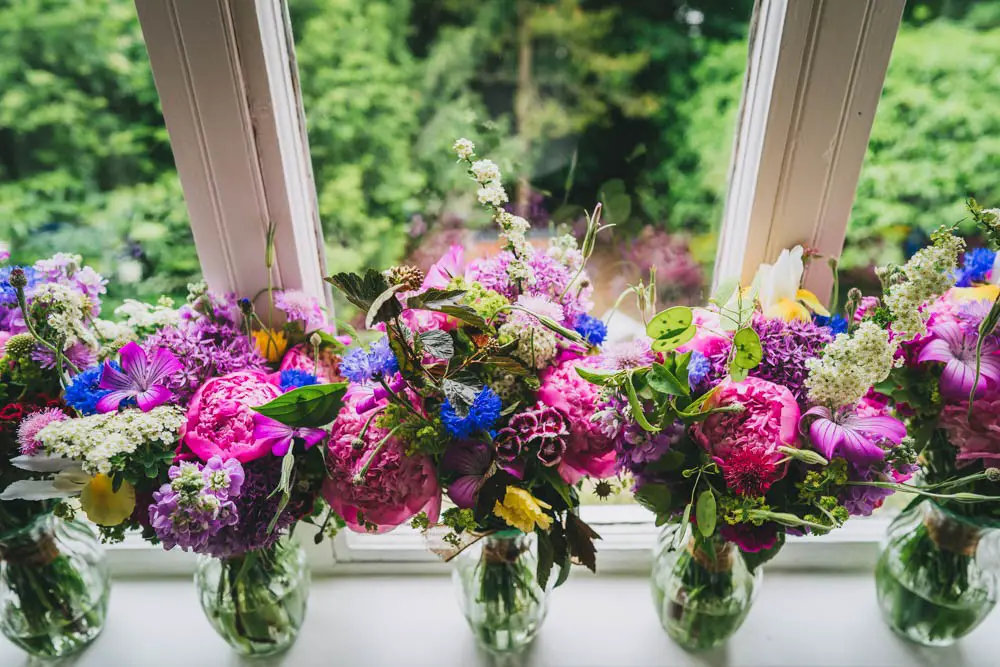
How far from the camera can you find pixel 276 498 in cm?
79

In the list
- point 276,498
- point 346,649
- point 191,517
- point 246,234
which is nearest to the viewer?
A: point 191,517

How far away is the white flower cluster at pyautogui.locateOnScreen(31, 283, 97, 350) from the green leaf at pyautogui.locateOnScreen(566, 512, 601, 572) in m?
0.62

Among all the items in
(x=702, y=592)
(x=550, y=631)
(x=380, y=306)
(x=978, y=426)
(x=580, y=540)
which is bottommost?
(x=550, y=631)

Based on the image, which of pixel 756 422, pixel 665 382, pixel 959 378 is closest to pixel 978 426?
pixel 959 378

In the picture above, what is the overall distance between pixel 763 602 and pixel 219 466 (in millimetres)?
851

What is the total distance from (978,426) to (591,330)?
1.53ft

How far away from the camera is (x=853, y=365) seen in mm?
706

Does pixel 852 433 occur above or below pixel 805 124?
below

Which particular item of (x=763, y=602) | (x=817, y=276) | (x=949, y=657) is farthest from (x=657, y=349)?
(x=949, y=657)

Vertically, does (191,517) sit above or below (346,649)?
above

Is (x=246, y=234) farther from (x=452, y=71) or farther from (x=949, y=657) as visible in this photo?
(x=949, y=657)

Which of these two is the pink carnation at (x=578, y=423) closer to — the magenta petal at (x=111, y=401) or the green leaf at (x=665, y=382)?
the green leaf at (x=665, y=382)

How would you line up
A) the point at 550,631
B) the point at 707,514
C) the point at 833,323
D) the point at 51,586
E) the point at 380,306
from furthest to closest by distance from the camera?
the point at 550,631
the point at 51,586
the point at 833,323
the point at 707,514
the point at 380,306

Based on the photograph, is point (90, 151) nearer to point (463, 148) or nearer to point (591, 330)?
point (463, 148)
